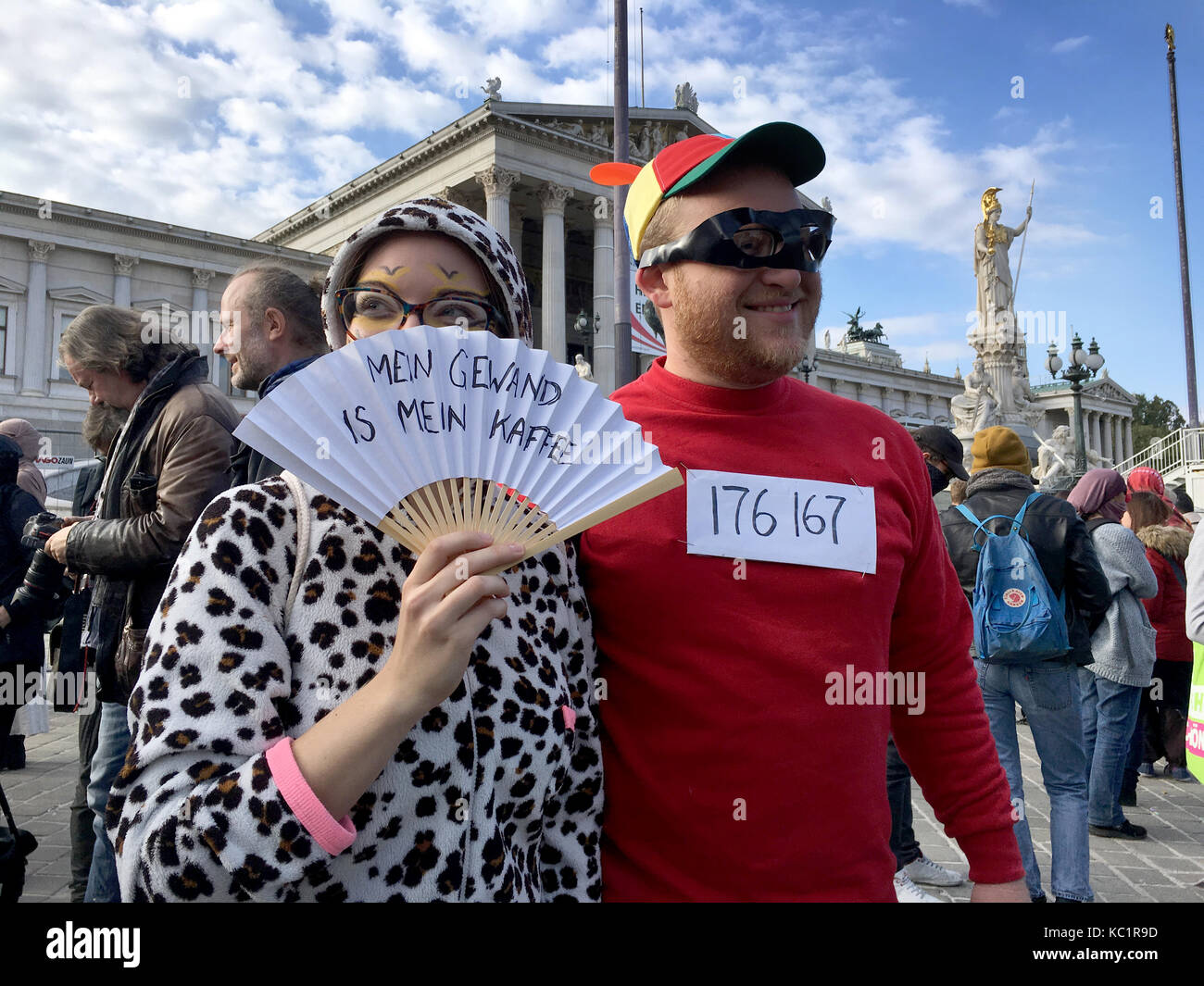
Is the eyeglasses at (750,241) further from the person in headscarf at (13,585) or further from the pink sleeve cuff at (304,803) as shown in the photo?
the person in headscarf at (13,585)

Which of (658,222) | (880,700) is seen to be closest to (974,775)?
(880,700)

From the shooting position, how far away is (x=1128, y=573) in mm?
5465

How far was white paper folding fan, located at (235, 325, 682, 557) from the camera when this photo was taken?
3.59 ft

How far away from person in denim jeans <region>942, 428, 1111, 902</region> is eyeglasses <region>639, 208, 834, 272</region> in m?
3.21

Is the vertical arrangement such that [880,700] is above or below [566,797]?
above

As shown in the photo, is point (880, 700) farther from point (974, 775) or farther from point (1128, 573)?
point (1128, 573)

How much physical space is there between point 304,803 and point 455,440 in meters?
0.46

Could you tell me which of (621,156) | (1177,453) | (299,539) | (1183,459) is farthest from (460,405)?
(1177,453)

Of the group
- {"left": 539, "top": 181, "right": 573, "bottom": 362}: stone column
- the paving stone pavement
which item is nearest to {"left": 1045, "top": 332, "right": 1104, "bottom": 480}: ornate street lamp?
the paving stone pavement

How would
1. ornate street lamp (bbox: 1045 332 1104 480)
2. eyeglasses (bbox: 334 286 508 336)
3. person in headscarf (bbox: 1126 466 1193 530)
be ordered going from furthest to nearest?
ornate street lamp (bbox: 1045 332 1104 480), person in headscarf (bbox: 1126 466 1193 530), eyeglasses (bbox: 334 286 508 336)

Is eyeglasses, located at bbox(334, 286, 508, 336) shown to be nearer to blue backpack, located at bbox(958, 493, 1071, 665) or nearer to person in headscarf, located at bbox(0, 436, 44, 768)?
blue backpack, located at bbox(958, 493, 1071, 665)

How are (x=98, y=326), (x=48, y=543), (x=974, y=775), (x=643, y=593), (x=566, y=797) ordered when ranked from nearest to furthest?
(x=566, y=797) < (x=643, y=593) < (x=974, y=775) < (x=48, y=543) < (x=98, y=326)

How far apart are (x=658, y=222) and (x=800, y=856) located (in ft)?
3.99
